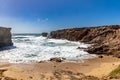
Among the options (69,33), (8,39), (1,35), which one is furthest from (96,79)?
(69,33)

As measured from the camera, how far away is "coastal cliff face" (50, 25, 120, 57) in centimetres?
3372

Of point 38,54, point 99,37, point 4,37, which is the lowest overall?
point 38,54

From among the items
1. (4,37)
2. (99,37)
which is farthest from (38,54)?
(99,37)

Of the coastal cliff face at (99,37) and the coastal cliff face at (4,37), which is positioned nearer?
the coastal cliff face at (99,37)

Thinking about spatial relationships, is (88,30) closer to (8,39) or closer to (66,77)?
(8,39)

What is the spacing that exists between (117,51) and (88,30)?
39166 mm

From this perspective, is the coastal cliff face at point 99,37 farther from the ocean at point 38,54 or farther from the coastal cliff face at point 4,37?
the coastal cliff face at point 4,37

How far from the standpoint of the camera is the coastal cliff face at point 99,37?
33.7 meters

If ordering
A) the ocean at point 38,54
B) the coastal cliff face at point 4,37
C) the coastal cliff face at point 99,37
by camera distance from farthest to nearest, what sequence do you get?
1. the coastal cliff face at point 4,37
2. the coastal cliff face at point 99,37
3. the ocean at point 38,54

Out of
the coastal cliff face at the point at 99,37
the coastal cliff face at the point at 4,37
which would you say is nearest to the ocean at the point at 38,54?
the coastal cliff face at the point at 4,37

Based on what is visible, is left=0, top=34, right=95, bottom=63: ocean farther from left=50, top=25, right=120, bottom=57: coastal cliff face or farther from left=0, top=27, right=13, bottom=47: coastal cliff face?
left=50, top=25, right=120, bottom=57: coastal cliff face

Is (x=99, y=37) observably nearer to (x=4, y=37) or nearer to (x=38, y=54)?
(x=4, y=37)

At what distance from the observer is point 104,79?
14.7 meters

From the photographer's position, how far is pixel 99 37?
56.8 m
